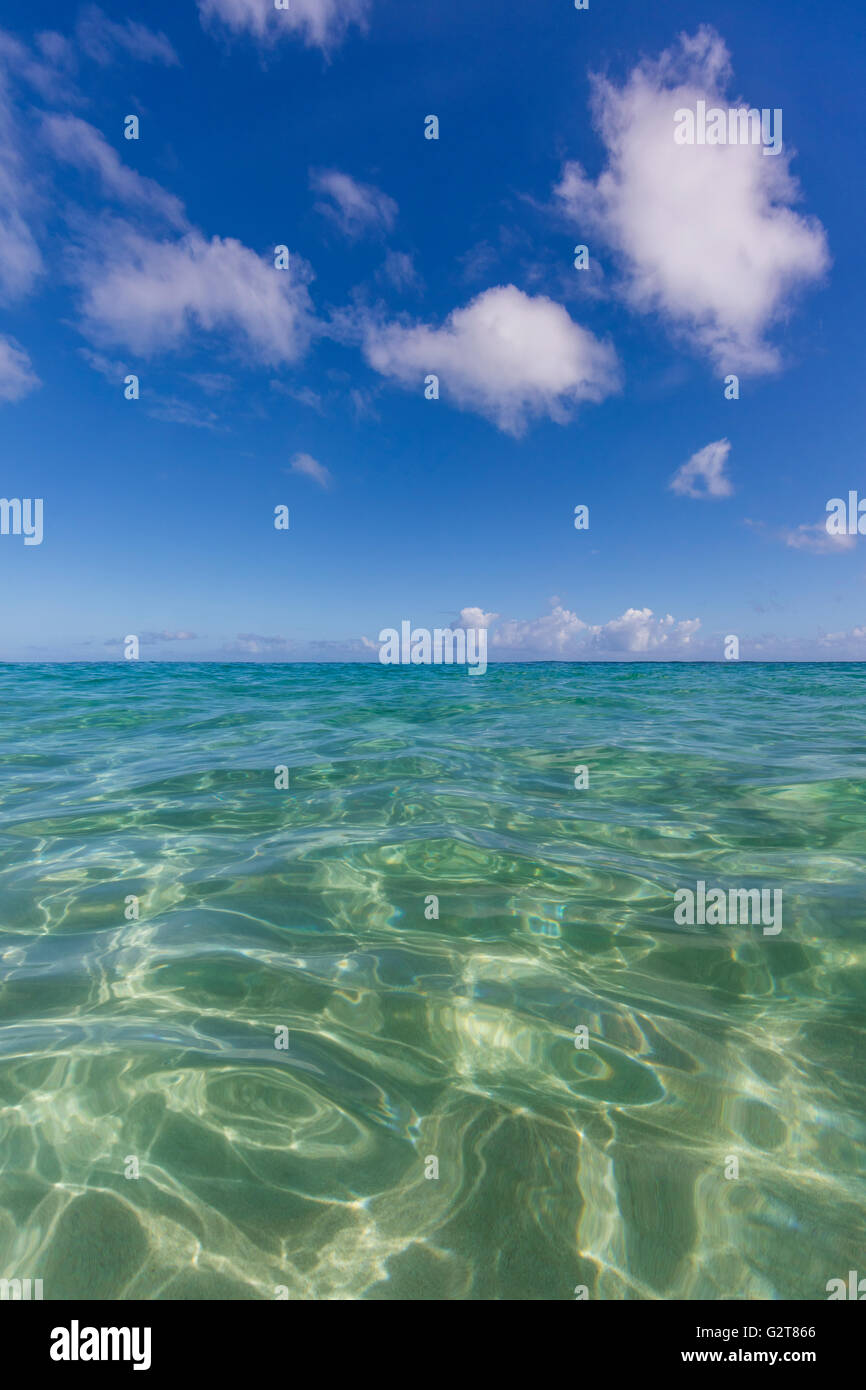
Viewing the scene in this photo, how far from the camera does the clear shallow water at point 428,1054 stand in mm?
2287

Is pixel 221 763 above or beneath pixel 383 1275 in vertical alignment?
above

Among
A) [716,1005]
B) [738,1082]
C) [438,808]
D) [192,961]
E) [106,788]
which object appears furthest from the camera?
[106,788]

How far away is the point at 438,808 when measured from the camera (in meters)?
7.65

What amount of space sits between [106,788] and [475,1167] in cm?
812

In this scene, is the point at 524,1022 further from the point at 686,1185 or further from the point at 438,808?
the point at 438,808

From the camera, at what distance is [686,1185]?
2.53 meters

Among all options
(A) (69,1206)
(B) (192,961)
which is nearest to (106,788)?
(B) (192,961)

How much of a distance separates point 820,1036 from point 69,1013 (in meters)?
4.43

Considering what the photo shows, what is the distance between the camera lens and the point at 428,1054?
3.28 metres

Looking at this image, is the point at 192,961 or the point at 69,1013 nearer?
the point at 69,1013

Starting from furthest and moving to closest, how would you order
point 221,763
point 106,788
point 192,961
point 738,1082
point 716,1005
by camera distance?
point 221,763, point 106,788, point 192,961, point 716,1005, point 738,1082

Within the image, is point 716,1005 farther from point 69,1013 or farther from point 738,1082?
point 69,1013

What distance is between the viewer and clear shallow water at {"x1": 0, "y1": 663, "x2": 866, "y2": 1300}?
2287 millimetres

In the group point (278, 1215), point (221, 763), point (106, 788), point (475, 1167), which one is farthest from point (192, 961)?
point (221, 763)
